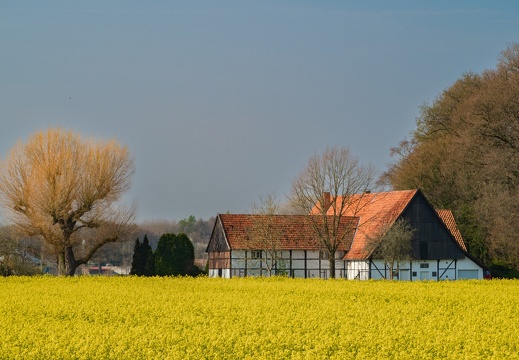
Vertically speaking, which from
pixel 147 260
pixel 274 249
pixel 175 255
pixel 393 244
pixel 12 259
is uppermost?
pixel 175 255

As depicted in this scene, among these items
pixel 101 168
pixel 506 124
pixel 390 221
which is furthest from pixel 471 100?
pixel 101 168

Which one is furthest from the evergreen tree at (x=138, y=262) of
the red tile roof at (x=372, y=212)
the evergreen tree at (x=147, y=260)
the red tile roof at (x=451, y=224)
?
the red tile roof at (x=451, y=224)

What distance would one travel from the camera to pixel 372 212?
68.6 metres

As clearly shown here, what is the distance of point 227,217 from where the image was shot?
67.2 metres

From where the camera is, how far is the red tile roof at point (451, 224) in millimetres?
67562

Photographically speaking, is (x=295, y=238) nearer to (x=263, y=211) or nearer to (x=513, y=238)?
(x=263, y=211)

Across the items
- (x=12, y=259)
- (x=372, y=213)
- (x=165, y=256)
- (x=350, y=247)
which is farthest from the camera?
(x=165, y=256)

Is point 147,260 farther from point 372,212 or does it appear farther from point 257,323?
point 257,323

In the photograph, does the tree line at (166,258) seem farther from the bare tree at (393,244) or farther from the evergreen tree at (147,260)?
the bare tree at (393,244)

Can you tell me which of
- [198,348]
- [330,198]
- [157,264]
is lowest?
[198,348]

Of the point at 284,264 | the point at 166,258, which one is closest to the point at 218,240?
the point at 284,264

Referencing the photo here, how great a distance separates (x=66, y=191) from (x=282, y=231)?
14950mm

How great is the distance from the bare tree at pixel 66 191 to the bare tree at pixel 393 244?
17.3 m

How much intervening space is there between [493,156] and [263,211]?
1737cm
